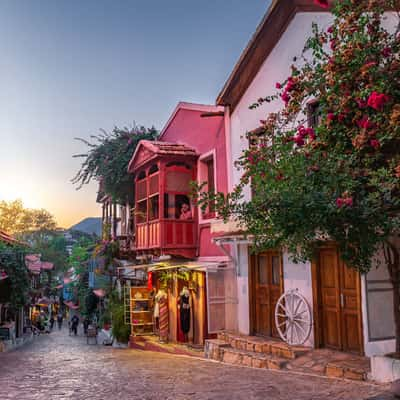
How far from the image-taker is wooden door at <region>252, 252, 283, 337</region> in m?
12.5

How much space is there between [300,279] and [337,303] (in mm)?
1231

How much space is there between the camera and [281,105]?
12.3 metres

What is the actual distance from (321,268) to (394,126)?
17.3ft

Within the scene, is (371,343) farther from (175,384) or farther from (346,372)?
(175,384)

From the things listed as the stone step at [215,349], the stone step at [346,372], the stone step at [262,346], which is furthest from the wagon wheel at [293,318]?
the stone step at [346,372]

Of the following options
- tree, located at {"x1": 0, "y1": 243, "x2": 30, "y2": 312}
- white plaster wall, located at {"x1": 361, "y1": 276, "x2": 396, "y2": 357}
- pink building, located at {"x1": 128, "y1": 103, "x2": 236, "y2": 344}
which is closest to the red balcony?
pink building, located at {"x1": 128, "y1": 103, "x2": 236, "y2": 344}

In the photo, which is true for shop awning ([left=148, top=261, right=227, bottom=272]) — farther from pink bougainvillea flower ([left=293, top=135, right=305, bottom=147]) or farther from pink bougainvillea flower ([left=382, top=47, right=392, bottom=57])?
pink bougainvillea flower ([left=382, top=47, right=392, bottom=57])

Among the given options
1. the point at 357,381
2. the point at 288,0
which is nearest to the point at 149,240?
the point at 288,0

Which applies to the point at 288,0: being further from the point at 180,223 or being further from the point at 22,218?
the point at 22,218

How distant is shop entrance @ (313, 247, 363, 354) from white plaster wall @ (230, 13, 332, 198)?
3.37m

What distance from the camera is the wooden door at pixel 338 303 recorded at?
32.3 feet

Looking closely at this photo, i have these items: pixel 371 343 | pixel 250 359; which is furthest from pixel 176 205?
pixel 371 343

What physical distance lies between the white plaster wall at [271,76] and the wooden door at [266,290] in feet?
6.34

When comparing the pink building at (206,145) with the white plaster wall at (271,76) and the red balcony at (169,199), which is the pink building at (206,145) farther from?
the white plaster wall at (271,76)
